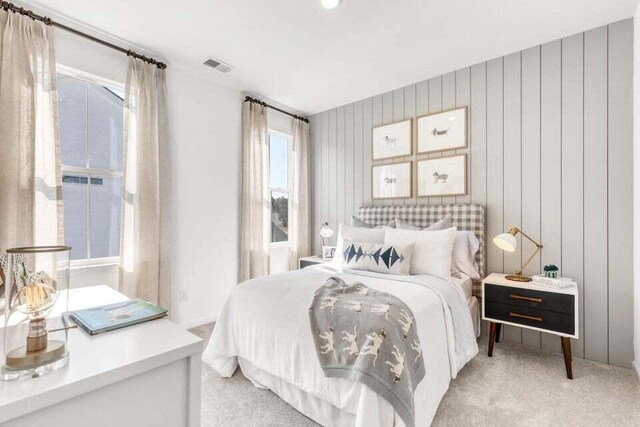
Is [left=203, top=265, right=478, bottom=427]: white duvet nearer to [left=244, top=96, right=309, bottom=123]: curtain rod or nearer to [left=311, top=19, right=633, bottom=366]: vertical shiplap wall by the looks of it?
[left=311, top=19, right=633, bottom=366]: vertical shiplap wall

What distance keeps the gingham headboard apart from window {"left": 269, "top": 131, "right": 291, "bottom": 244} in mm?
1138

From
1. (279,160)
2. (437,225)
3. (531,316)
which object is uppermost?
(279,160)

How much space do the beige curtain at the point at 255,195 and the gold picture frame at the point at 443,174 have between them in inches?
73.1

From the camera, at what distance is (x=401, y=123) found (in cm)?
352

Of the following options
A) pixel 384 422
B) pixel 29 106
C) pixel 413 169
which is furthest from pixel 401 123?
pixel 29 106

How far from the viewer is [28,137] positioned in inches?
83.7

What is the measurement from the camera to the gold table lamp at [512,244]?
95.9 inches

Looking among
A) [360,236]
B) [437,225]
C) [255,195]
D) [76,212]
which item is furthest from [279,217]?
[76,212]

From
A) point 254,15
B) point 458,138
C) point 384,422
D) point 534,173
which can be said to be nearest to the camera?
point 384,422

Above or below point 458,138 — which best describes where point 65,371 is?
below

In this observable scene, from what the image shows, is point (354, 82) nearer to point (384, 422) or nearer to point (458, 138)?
point (458, 138)

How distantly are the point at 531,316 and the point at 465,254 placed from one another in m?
0.68

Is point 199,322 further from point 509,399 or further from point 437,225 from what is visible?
point 509,399

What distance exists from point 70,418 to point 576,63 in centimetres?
365
